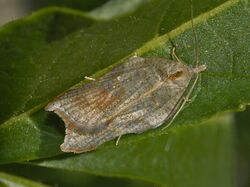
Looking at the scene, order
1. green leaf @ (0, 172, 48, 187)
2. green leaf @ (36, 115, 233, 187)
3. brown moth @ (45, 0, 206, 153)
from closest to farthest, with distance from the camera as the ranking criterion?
green leaf @ (0, 172, 48, 187) → brown moth @ (45, 0, 206, 153) → green leaf @ (36, 115, 233, 187)

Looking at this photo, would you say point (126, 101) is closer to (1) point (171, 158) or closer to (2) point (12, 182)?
(1) point (171, 158)

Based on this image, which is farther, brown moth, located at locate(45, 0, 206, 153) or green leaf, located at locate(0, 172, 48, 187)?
brown moth, located at locate(45, 0, 206, 153)

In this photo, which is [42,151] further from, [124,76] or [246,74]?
[246,74]

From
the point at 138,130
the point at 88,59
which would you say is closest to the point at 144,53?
the point at 88,59

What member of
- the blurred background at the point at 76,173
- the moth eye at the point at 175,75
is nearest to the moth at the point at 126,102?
the moth eye at the point at 175,75

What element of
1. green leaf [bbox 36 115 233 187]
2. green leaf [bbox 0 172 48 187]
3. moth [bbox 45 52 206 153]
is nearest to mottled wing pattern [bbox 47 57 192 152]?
moth [bbox 45 52 206 153]

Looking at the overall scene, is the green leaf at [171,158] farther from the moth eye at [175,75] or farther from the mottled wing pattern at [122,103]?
the moth eye at [175,75]

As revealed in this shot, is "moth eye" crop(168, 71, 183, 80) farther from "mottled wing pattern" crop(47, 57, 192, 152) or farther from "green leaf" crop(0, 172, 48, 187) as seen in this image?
"green leaf" crop(0, 172, 48, 187)
